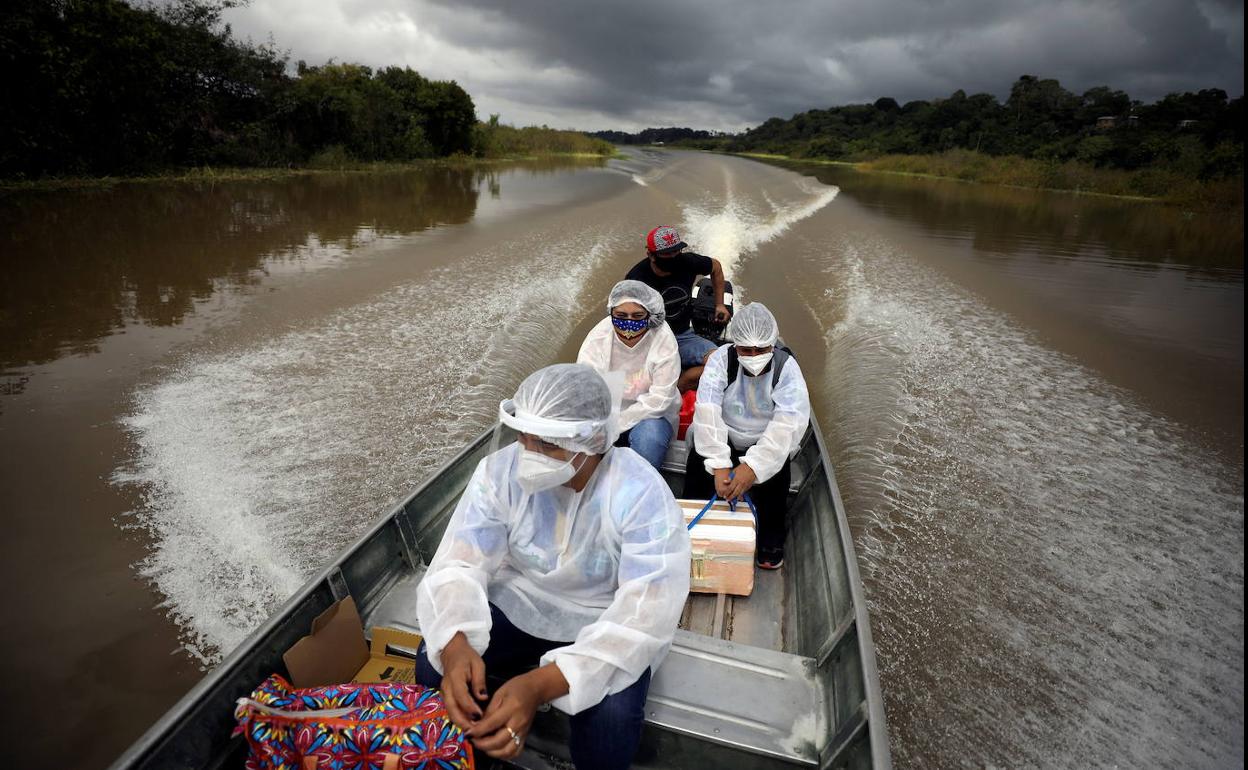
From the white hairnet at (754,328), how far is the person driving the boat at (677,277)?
1.79 metres

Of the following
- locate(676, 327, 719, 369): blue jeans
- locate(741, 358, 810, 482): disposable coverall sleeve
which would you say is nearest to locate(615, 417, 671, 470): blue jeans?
locate(741, 358, 810, 482): disposable coverall sleeve

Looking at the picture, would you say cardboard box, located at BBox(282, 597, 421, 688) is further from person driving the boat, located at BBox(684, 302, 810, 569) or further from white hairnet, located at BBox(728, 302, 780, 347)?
white hairnet, located at BBox(728, 302, 780, 347)

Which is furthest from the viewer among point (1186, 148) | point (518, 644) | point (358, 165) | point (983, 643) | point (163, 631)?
point (1186, 148)

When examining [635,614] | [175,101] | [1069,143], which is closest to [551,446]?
[635,614]

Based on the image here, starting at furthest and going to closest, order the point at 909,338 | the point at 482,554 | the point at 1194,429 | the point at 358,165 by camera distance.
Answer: the point at 358,165 → the point at 909,338 → the point at 1194,429 → the point at 482,554

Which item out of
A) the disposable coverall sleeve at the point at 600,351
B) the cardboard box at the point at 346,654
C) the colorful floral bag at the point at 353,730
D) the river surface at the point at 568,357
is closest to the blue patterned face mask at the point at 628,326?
the disposable coverall sleeve at the point at 600,351

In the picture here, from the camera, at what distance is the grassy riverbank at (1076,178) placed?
22875mm

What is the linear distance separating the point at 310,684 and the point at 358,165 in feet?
90.6

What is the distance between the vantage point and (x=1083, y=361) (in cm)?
722

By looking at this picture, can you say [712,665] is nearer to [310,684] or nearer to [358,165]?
[310,684]

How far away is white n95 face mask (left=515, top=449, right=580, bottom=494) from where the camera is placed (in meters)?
1.72

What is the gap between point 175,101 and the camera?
1895 cm

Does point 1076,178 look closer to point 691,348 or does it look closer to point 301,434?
point 691,348

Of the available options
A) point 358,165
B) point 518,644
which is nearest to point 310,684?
point 518,644
